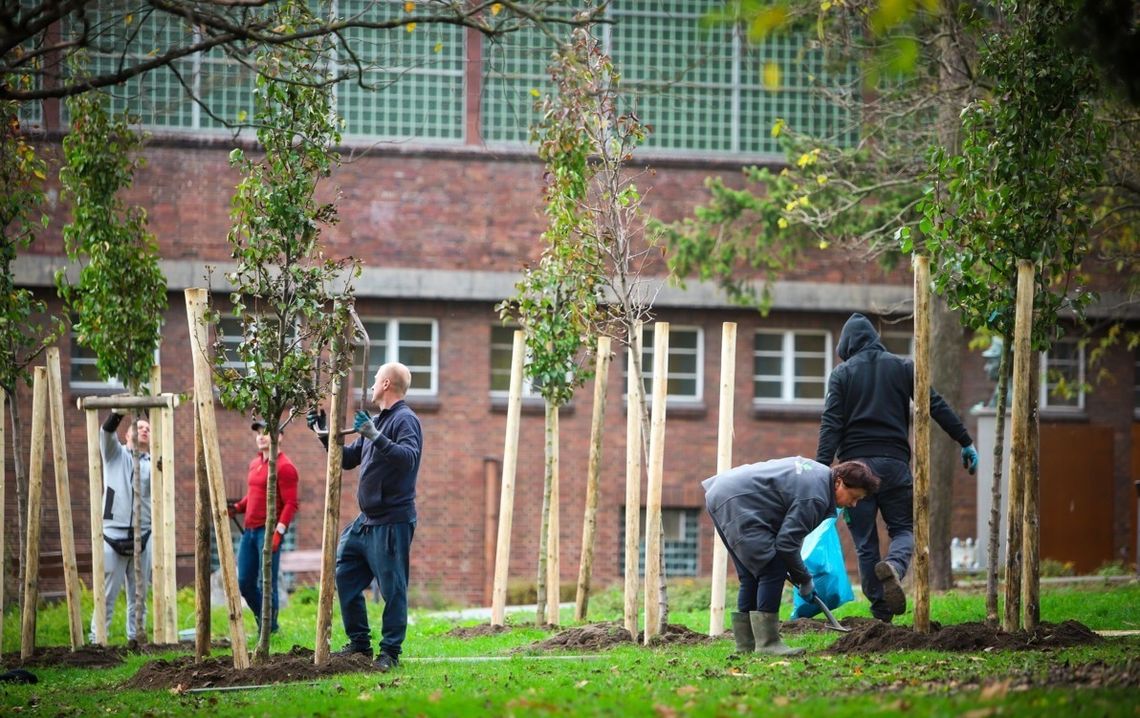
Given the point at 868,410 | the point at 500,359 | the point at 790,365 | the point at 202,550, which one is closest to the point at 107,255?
the point at 202,550

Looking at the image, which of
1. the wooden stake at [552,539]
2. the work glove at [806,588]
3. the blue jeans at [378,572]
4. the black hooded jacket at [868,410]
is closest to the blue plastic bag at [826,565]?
the black hooded jacket at [868,410]

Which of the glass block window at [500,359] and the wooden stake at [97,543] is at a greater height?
the glass block window at [500,359]

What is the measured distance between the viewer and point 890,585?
422 inches

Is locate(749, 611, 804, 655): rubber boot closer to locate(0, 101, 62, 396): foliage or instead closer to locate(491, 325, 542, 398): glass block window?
locate(0, 101, 62, 396): foliage

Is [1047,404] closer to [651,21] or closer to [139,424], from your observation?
[651,21]

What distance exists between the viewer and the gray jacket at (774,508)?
9789 millimetres

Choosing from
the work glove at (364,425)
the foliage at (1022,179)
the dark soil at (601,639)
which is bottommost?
the dark soil at (601,639)

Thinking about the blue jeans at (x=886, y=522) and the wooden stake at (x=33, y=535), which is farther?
the wooden stake at (x=33, y=535)

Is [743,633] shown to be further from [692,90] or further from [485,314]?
[692,90]

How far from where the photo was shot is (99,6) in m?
9.41

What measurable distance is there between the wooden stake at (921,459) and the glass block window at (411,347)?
14.1 meters

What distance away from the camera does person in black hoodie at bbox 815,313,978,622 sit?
11.3 m

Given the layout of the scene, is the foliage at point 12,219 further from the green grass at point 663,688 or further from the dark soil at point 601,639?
the dark soil at point 601,639

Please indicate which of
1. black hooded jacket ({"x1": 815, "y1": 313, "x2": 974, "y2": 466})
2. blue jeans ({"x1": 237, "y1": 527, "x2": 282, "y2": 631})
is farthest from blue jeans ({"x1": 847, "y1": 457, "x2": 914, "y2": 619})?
blue jeans ({"x1": 237, "y1": 527, "x2": 282, "y2": 631})
